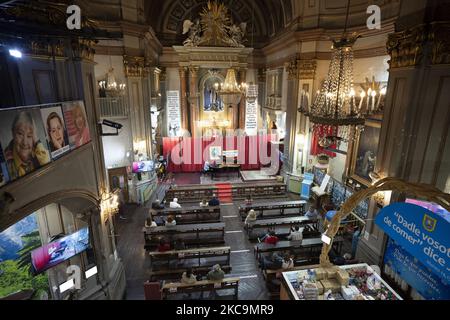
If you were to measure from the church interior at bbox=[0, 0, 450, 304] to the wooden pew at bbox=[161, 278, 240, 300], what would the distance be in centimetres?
4

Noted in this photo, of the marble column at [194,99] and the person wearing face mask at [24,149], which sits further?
the marble column at [194,99]

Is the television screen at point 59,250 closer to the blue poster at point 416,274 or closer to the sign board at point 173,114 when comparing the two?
the blue poster at point 416,274

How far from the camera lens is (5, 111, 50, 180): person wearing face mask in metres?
3.83

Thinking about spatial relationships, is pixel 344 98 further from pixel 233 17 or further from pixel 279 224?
pixel 233 17

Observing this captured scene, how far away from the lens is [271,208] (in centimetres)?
1159

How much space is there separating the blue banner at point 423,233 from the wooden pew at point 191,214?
763cm

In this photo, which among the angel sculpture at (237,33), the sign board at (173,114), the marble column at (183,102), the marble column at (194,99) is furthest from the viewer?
the sign board at (173,114)


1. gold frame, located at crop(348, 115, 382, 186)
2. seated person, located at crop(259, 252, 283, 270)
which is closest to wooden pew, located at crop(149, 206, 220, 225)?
seated person, located at crop(259, 252, 283, 270)

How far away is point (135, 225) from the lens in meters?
11.1

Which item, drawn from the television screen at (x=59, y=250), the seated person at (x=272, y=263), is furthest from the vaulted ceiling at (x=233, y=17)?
the television screen at (x=59, y=250)

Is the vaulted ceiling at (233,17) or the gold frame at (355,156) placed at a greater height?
the vaulted ceiling at (233,17)

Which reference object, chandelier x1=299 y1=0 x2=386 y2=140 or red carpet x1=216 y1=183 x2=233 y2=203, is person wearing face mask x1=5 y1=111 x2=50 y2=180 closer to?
chandelier x1=299 y1=0 x2=386 y2=140

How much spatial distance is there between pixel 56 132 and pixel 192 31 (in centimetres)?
1490

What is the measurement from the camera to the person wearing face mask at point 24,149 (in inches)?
151
